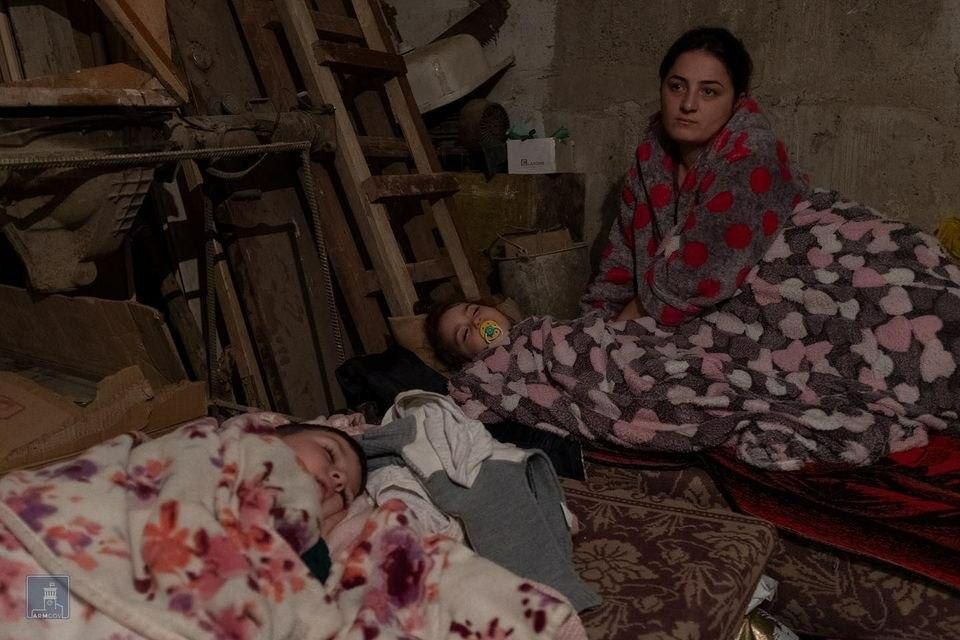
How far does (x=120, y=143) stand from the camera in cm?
189

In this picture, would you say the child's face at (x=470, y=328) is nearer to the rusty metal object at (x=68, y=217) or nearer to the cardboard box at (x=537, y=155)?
the rusty metal object at (x=68, y=217)

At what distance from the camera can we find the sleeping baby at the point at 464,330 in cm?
236

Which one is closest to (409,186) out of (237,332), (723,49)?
(237,332)

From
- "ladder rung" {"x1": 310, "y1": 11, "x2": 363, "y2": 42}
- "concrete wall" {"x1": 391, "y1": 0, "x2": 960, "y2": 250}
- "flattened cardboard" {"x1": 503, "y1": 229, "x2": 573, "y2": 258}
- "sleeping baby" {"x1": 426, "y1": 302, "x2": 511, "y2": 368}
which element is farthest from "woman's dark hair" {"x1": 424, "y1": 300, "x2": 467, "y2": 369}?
"concrete wall" {"x1": 391, "y1": 0, "x2": 960, "y2": 250}

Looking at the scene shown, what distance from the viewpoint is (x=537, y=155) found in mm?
3473

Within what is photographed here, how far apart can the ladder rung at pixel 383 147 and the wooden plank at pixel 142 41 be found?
83cm

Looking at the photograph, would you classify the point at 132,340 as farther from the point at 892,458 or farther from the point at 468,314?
the point at 892,458

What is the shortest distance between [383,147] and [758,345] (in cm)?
156

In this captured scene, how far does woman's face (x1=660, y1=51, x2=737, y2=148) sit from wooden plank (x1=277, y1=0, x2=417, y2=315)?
1.05 metres

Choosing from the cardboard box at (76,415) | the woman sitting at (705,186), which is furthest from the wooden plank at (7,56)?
the woman sitting at (705,186)

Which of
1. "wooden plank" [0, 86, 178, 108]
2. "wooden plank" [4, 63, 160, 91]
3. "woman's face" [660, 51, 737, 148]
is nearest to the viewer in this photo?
"wooden plank" [0, 86, 178, 108]

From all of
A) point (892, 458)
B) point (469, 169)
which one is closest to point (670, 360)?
point (892, 458)

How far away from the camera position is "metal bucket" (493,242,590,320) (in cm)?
310

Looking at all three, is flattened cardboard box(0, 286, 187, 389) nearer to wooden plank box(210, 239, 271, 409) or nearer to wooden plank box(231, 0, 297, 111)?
wooden plank box(210, 239, 271, 409)
